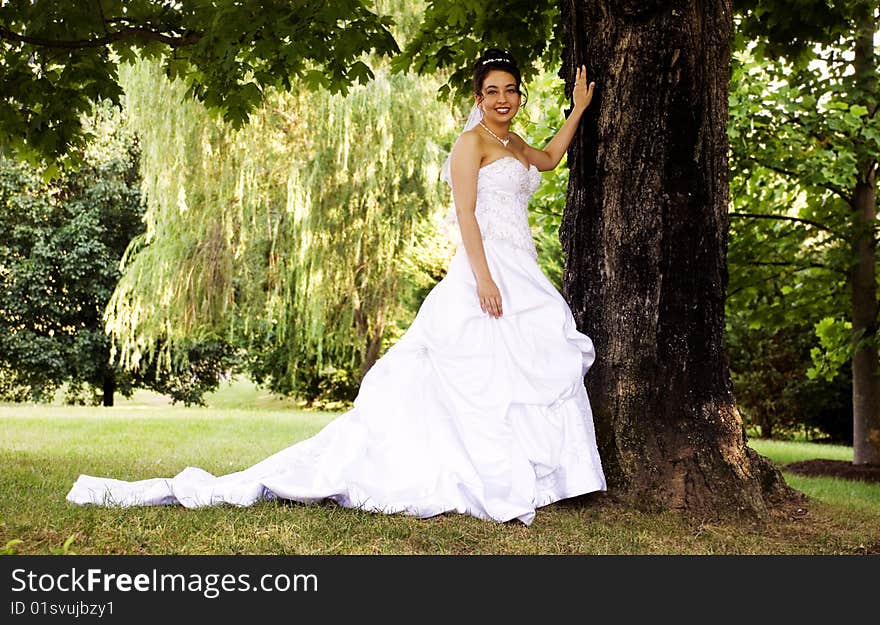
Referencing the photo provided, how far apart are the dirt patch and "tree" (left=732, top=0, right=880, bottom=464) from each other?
1.34 feet

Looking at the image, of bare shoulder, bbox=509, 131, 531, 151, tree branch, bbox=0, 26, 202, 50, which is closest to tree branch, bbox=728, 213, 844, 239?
bare shoulder, bbox=509, 131, 531, 151

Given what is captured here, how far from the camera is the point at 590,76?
493 cm

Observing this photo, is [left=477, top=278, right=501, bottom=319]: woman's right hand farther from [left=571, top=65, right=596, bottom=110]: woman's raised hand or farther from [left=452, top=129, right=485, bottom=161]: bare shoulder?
[left=571, top=65, right=596, bottom=110]: woman's raised hand

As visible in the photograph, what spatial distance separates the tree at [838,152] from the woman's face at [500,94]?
384 centimetres

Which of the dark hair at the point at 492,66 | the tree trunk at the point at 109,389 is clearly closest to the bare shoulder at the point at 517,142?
the dark hair at the point at 492,66

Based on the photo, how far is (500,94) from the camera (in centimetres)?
474

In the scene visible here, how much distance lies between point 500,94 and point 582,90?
0.48 metres

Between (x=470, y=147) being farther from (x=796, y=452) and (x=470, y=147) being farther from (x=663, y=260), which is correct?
(x=796, y=452)

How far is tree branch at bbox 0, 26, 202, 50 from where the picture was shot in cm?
642

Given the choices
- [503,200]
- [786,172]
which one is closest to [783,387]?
[786,172]

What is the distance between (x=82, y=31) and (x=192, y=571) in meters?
4.95

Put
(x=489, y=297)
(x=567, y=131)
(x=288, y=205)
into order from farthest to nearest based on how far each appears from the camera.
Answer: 1. (x=288, y=205)
2. (x=567, y=131)
3. (x=489, y=297)

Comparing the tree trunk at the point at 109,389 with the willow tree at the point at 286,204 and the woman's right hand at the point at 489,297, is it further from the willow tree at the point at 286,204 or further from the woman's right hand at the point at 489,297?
the woman's right hand at the point at 489,297

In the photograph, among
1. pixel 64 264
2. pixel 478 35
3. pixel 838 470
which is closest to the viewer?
pixel 478 35
